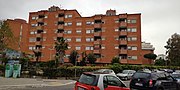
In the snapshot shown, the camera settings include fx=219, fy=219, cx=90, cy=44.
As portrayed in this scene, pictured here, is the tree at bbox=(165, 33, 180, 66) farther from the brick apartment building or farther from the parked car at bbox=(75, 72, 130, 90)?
the parked car at bbox=(75, 72, 130, 90)

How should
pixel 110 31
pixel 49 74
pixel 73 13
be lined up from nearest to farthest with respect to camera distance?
1. pixel 49 74
2. pixel 110 31
3. pixel 73 13

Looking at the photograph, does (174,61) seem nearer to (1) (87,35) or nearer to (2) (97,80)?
(1) (87,35)

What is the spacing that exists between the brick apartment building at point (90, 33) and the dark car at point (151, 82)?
1818 inches

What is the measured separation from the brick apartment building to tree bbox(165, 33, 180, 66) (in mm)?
11934

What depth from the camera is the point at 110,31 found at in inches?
2520

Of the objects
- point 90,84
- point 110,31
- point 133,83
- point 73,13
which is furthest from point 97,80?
point 73,13

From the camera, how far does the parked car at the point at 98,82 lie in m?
9.25

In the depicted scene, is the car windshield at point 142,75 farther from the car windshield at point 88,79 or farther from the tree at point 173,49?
the tree at point 173,49

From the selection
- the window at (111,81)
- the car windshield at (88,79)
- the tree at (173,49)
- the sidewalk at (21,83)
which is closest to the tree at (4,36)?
the sidewalk at (21,83)

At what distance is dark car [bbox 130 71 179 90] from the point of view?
13127 mm

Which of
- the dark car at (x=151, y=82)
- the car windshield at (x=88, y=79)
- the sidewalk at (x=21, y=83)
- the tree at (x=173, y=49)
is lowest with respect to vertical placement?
the sidewalk at (x=21, y=83)

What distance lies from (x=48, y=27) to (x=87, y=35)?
13814 millimetres

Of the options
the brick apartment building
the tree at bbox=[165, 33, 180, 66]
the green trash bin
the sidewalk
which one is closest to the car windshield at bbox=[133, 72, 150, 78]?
the sidewalk

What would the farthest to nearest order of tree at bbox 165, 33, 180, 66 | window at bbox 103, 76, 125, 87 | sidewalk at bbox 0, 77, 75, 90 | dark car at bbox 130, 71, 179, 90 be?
1. tree at bbox 165, 33, 180, 66
2. sidewalk at bbox 0, 77, 75, 90
3. dark car at bbox 130, 71, 179, 90
4. window at bbox 103, 76, 125, 87
